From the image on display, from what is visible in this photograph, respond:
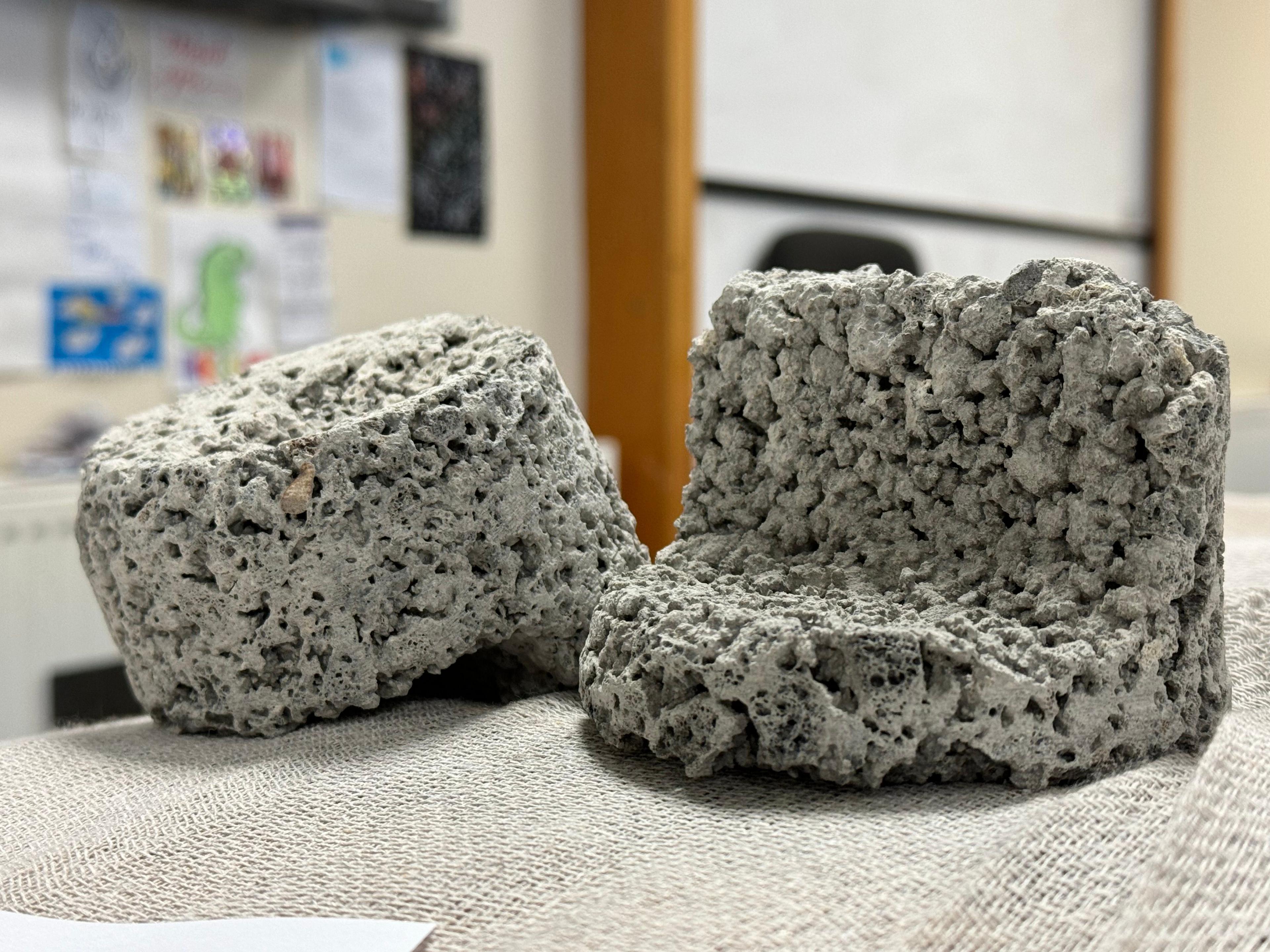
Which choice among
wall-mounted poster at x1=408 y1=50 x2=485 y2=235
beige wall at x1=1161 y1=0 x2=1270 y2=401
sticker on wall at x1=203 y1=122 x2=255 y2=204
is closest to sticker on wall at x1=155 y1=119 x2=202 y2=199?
sticker on wall at x1=203 y1=122 x2=255 y2=204

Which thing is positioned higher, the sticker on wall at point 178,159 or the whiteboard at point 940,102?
the whiteboard at point 940,102

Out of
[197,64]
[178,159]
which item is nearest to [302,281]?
[178,159]

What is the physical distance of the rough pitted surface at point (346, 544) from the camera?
893 mm

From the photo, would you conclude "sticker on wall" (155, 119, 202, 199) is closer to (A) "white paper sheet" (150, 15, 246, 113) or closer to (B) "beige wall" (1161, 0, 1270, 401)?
(A) "white paper sheet" (150, 15, 246, 113)

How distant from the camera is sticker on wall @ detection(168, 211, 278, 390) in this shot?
2211mm

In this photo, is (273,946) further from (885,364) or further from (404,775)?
(885,364)

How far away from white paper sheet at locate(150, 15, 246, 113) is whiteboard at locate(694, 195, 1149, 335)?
3.00 ft

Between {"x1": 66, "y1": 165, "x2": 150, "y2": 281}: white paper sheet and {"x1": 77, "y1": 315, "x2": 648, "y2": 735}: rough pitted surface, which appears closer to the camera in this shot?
{"x1": 77, "y1": 315, "x2": 648, "y2": 735}: rough pitted surface

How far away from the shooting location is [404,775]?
0.83m

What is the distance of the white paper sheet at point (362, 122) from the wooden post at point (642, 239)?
0.44 m

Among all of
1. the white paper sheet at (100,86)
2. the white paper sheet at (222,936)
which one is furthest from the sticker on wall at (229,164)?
the white paper sheet at (222,936)

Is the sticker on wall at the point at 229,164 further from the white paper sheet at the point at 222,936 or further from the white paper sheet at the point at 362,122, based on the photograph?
the white paper sheet at the point at 222,936

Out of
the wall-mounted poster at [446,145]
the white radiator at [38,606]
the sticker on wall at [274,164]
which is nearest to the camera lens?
the white radiator at [38,606]

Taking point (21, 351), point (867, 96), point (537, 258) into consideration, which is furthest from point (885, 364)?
point (867, 96)
